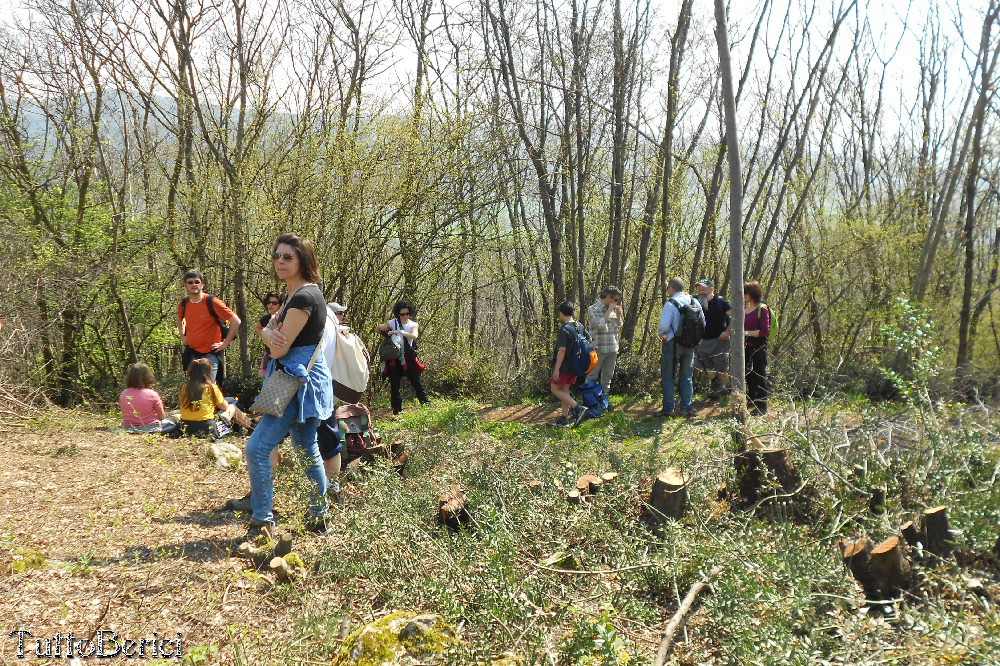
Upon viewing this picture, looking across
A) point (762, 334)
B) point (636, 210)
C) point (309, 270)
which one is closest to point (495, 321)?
point (636, 210)

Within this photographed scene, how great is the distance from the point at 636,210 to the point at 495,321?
587 cm

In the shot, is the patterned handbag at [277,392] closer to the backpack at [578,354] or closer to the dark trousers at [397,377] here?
the backpack at [578,354]

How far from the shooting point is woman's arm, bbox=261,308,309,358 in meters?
3.53

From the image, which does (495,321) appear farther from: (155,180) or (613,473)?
(613,473)

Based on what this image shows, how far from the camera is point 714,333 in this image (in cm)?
776

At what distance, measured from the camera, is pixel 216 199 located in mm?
9195

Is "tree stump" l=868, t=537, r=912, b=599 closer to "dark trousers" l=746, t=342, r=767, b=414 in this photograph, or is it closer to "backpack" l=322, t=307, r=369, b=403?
"backpack" l=322, t=307, r=369, b=403

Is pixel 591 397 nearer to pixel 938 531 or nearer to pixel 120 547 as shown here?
pixel 938 531

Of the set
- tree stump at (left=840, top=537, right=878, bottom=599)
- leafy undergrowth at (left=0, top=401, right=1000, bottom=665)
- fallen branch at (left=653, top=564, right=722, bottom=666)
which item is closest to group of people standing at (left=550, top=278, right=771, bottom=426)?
leafy undergrowth at (left=0, top=401, right=1000, bottom=665)

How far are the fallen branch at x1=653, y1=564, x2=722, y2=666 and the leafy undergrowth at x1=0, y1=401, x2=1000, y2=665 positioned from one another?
5cm


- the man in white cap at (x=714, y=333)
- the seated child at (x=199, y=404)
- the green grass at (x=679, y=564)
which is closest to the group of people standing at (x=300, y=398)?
the green grass at (x=679, y=564)

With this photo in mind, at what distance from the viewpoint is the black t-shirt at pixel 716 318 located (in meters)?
7.66

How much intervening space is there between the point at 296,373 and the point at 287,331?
0.25m

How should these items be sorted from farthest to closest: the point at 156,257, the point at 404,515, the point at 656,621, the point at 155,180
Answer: the point at 155,180 → the point at 156,257 → the point at 404,515 → the point at 656,621
